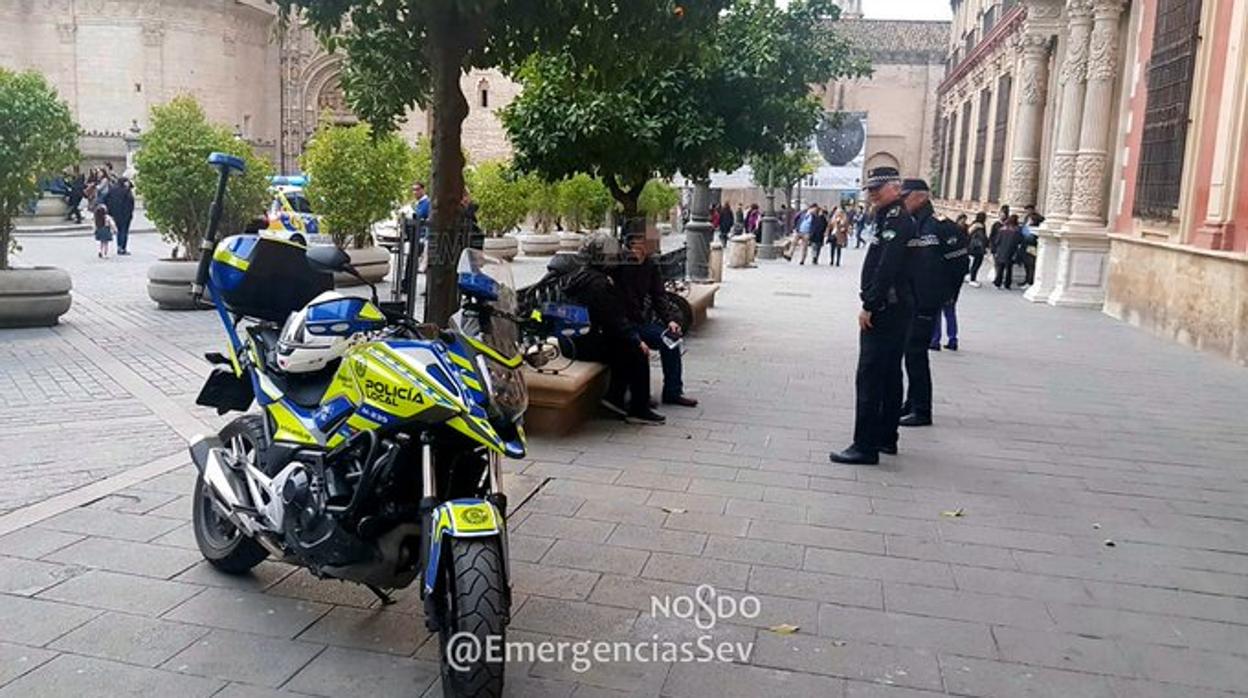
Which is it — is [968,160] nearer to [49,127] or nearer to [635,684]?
[49,127]

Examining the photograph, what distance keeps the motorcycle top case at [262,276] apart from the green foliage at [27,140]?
7.68 metres

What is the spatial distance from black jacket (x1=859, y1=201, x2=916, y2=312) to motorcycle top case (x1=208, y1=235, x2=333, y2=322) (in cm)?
340

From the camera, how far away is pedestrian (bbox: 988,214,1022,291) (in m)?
21.1

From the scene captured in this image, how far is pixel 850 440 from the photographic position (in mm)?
7086

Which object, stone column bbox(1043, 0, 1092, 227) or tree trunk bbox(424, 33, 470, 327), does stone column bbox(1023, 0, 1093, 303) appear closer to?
stone column bbox(1043, 0, 1092, 227)

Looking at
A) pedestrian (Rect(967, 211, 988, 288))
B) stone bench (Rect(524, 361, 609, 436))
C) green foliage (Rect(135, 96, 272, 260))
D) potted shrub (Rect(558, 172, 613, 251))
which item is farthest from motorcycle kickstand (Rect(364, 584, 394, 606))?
potted shrub (Rect(558, 172, 613, 251))

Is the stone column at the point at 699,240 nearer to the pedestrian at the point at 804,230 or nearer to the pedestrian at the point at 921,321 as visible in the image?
the pedestrian at the point at 804,230

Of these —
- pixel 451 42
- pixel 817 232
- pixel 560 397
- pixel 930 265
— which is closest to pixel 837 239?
pixel 817 232

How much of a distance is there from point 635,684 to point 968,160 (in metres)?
36.3

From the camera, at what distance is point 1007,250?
21.2 metres

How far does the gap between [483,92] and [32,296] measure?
1632 inches

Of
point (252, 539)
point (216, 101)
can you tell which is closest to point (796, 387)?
point (252, 539)

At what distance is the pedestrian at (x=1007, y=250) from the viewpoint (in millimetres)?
21094

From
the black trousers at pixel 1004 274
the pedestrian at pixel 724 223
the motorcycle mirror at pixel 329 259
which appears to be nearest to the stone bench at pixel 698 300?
the motorcycle mirror at pixel 329 259
